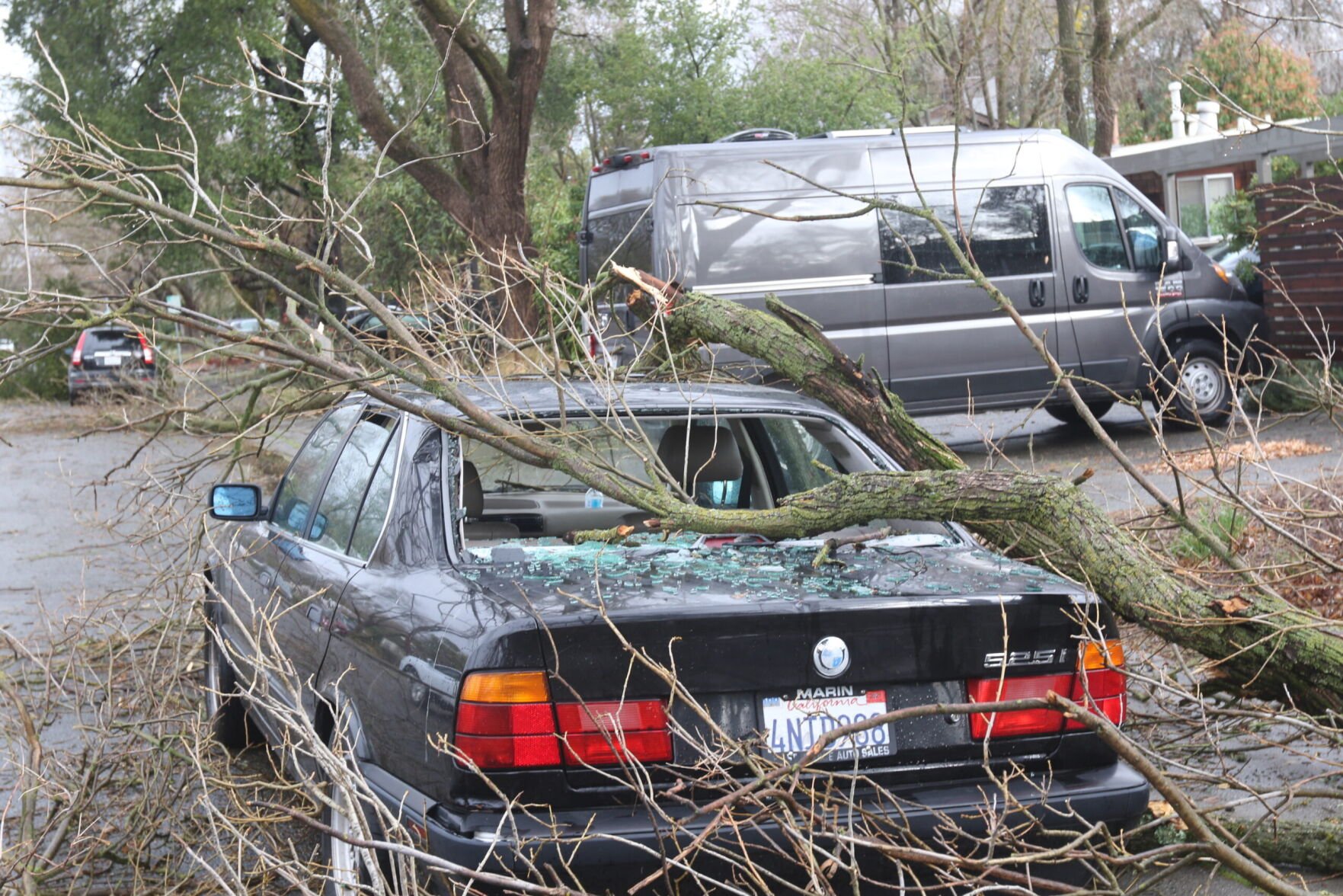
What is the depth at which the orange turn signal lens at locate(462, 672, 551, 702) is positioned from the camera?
3.34 meters

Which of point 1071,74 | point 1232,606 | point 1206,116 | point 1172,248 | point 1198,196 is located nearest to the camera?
point 1232,606

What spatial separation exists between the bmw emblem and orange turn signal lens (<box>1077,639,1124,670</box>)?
61 cm

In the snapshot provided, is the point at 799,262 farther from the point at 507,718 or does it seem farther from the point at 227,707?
the point at 507,718

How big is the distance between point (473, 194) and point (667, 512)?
14831 mm

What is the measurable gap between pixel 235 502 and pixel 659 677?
2.60 meters

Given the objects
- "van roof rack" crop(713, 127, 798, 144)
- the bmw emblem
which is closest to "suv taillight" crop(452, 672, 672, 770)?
the bmw emblem

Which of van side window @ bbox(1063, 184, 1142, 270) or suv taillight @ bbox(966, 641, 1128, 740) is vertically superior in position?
van side window @ bbox(1063, 184, 1142, 270)

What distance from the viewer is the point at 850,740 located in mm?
3479

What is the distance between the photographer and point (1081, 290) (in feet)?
42.9

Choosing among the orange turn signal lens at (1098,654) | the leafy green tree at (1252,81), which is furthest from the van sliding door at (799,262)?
the leafy green tree at (1252,81)

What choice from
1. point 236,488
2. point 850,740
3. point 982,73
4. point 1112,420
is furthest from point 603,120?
point 850,740

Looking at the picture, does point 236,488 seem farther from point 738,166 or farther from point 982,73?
point 982,73

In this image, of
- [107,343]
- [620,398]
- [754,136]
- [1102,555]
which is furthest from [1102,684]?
[107,343]

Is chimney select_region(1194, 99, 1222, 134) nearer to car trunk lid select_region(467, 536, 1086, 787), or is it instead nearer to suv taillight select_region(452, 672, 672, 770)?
car trunk lid select_region(467, 536, 1086, 787)
